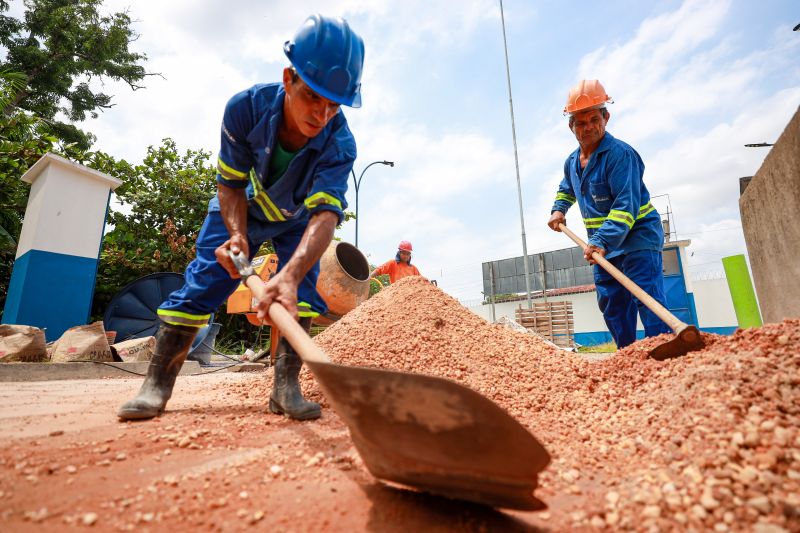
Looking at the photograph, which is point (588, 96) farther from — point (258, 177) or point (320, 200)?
point (258, 177)

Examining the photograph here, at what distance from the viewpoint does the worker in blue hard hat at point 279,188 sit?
1.78 metres

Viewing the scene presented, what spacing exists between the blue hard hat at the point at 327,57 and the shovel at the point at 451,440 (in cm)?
123

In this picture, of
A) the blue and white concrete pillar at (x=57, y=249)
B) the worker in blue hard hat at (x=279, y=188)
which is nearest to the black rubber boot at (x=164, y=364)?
the worker in blue hard hat at (x=279, y=188)

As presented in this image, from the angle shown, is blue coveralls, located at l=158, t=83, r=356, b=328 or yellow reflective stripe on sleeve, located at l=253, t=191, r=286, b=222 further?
yellow reflective stripe on sleeve, located at l=253, t=191, r=286, b=222

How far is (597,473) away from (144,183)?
9632 millimetres

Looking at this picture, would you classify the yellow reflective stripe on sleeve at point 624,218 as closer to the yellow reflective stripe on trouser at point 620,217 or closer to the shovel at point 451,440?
the yellow reflective stripe on trouser at point 620,217

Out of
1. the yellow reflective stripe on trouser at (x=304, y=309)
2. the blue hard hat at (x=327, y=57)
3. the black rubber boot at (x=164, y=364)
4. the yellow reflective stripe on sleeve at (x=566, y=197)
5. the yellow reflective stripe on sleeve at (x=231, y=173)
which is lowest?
the black rubber boot at (x=164, y=364)

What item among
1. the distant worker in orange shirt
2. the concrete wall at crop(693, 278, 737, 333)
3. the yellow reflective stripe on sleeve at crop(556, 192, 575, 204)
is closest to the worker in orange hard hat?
the yellow reflective stripe on sleeve at crop(556, 192, 575, 204)

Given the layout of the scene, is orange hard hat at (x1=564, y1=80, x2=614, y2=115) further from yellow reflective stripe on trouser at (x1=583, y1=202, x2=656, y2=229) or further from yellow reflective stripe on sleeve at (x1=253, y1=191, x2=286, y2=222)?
yellow reflective stripe on sleeve at (x1=253, y1=191, x2=286, y2=222)

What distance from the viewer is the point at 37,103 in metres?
13.3

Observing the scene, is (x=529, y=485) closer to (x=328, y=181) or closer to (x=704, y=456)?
(x=704, y=456)

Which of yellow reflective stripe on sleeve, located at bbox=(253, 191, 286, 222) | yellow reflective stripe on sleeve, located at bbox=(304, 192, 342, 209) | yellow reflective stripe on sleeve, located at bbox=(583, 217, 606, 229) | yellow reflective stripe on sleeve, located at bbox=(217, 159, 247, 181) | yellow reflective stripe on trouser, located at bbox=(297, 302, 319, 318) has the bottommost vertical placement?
yellow reflective stripe on trouser, located at bbox=(297, 302, 319, 318)

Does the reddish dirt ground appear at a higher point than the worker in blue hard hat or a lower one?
lower

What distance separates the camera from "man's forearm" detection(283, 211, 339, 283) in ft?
5.51
